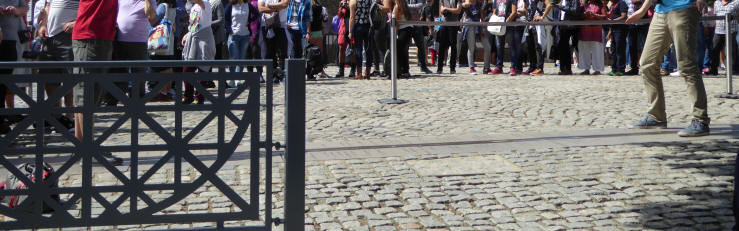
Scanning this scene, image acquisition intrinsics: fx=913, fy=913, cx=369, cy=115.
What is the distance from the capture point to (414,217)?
16.2ft

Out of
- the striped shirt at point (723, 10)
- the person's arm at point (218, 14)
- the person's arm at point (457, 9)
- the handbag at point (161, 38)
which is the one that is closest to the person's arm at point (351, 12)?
the person's arm at point (457, 9)

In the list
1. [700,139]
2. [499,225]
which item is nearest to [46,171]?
[499,225]

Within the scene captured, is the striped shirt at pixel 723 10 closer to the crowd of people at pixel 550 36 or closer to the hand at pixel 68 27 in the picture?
the crowd of people at pixel 550 36

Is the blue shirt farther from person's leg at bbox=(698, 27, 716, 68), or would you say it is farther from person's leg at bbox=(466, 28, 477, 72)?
person's leg at bbox=(698, 27, 716, 68)

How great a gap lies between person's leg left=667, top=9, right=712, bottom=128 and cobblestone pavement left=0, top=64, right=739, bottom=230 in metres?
0.47

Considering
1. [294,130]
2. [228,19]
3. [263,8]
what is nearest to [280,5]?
[263,8]

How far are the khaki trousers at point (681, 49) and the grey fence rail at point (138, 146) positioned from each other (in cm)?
493

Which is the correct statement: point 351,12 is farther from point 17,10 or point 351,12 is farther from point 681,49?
point 681,49

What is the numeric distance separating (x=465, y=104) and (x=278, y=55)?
4.49m

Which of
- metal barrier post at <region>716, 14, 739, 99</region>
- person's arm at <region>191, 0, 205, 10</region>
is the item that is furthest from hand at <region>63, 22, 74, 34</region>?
metal barrier post at <region>716, 14, 739, 99</region>

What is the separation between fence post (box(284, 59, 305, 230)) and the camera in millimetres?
3816

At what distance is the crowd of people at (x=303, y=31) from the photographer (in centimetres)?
812

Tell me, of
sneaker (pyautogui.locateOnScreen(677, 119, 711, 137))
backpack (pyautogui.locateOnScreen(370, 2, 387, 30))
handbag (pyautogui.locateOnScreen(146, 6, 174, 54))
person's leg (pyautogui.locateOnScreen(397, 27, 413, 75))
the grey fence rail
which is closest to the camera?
the grey fence rail

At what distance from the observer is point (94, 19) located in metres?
7.05
